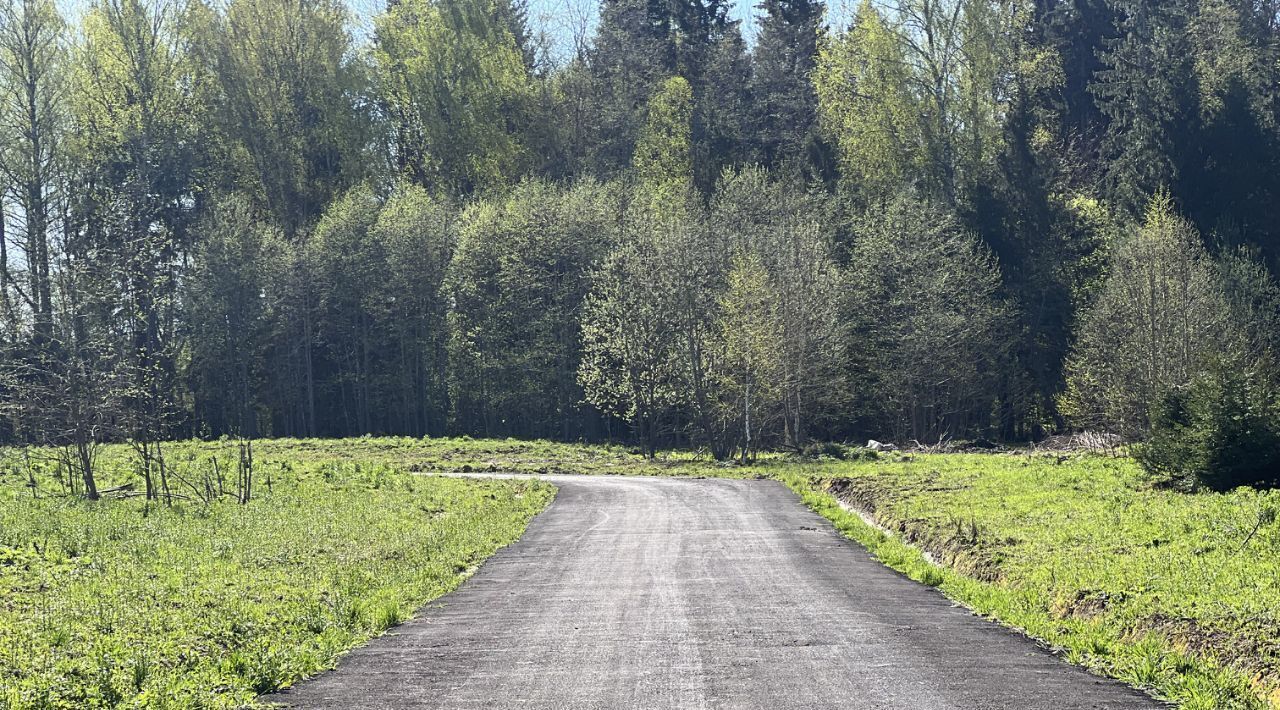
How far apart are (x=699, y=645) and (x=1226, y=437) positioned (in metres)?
13.4

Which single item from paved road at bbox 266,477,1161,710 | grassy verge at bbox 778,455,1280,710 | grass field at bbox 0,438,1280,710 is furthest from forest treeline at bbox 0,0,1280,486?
paved road at bbox 266,477,1161,710

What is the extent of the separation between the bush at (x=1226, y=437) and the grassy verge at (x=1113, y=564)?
2.81 ft

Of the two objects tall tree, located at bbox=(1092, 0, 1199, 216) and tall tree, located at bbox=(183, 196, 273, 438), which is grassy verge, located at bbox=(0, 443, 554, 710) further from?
tall tree, located at bbox=(1092, 0, 1199, 216)

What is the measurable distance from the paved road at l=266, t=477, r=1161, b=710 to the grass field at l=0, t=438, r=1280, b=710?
62 cm

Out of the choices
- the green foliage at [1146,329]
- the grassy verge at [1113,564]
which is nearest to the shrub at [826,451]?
the green foliage at [1146,329]

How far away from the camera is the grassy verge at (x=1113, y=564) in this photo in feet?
35.1

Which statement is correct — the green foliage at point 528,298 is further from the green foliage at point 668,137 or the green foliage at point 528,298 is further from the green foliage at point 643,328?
the green foliage at point 643,328

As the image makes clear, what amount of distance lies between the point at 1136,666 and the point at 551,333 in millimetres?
48079

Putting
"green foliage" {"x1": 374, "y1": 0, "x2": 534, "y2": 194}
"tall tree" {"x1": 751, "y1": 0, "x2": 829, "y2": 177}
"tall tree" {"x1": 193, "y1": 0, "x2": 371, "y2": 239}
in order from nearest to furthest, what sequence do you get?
"tall tree" {"x1": 751, "y1": 0, "x2": 829, "y2": 177}, "tall tree" {"x1": 193, "y1": 0, "x2": 371, "y2": 239}, "green foliage" {"x1": 374, "y1": 0, "x2": 534, "y2": 194}

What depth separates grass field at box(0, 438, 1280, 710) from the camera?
10.4 meters

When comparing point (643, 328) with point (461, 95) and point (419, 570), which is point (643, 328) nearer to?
point (461, 95)

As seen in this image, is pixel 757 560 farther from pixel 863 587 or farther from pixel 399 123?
pixel 399 123

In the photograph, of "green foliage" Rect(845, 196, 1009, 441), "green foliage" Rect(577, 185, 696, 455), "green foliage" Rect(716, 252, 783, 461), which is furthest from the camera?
"green foliage" Rect(845, 196, 1009, 441)

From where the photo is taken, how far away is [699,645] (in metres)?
11.5
